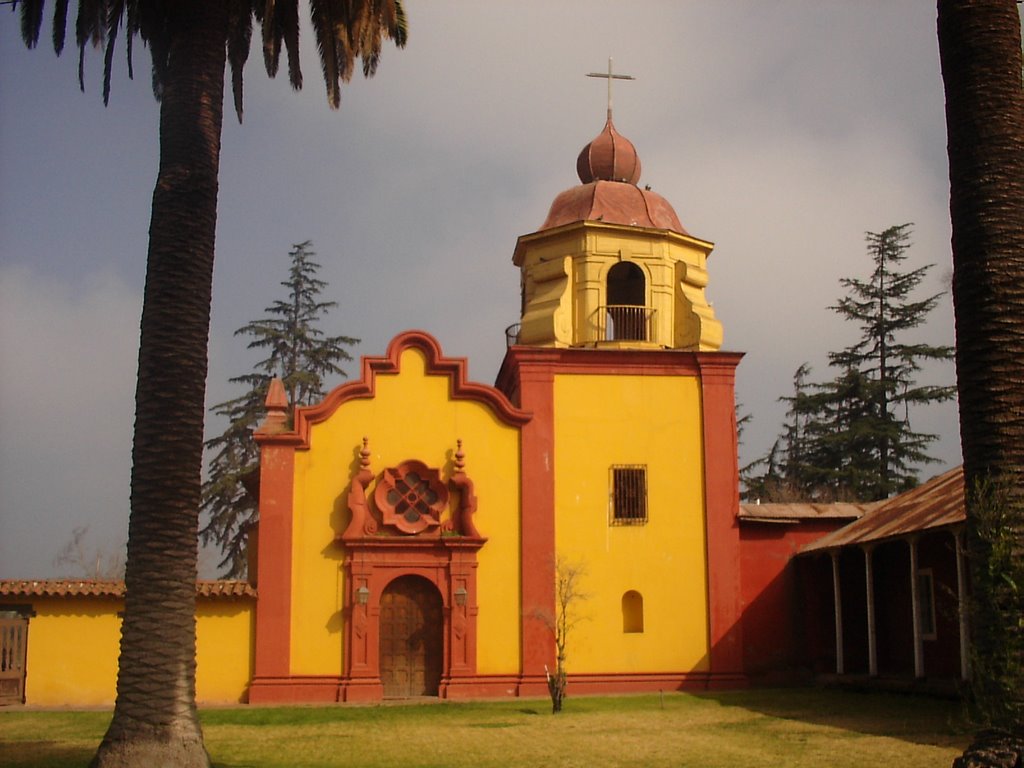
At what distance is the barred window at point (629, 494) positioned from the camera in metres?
27.6

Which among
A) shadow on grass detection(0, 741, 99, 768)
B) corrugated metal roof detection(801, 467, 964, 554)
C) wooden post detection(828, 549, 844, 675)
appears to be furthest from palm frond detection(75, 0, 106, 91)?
wooden post detection(828, 549, 844, 675)

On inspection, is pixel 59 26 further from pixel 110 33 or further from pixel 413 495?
pixel 413 495

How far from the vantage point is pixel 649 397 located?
28.1 meters

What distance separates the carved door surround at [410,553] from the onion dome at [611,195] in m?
6.70

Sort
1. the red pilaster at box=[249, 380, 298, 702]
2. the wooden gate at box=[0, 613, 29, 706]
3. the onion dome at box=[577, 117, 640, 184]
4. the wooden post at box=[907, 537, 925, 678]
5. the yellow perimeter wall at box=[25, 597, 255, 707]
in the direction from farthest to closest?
the onion dome at box=[577, 117, 640, 184], the red pilaster at box=[249, 380, 298, 702], the yellow perimeter wall at box=[25, 597, 255, 707], the wooden gate at box=[0, 613, 29, 706], the wooden post at box=[907, 537, 925, 678]

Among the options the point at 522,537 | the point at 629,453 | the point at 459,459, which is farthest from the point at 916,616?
the point at 459,459

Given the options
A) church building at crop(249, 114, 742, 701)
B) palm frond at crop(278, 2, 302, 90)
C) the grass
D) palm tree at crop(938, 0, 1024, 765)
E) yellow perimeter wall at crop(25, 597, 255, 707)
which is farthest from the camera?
church building at crop(249, 114, 742, 701)

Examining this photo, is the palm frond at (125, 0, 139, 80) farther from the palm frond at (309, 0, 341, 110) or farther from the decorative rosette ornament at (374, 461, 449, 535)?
the decorative rosette ornament at (374, 461, 449, 535)

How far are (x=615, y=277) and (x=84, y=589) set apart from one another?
1408 centimetres

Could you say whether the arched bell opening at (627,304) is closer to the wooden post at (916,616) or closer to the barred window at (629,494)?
the barred window at (629,494)

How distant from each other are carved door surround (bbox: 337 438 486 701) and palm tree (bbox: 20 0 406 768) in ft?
39.8

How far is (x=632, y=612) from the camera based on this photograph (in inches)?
1087

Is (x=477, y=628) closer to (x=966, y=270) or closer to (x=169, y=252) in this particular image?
(x=169, y=252)

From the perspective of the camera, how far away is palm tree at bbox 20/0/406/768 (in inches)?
515
